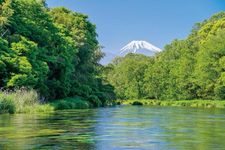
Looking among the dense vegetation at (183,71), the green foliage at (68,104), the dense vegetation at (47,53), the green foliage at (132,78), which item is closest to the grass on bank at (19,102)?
the dense vegetation at (47,53)

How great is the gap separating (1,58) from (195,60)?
59394 millimetres

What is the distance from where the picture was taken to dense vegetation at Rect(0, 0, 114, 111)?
141 feet

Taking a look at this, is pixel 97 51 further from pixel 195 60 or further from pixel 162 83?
pixel 162 83

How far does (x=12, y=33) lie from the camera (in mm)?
49469

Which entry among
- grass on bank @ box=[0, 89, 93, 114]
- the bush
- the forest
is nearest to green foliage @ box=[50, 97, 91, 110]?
the forest

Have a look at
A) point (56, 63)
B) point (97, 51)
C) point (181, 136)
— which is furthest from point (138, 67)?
point (181, 136)

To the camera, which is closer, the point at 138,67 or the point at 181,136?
the point at 181,136

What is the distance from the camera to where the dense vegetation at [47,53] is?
42.9 metres

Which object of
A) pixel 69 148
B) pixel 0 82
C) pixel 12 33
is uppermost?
pixel 12 33

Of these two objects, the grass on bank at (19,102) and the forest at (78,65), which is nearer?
the grass on bank at (19,102)

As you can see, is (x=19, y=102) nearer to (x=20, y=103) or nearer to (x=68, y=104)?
(x=20, y=103)

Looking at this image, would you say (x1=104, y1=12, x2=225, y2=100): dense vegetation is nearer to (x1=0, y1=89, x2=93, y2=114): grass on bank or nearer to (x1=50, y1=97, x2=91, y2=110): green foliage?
(x1=50, y1=97, x2=91, y2=110): green foliage

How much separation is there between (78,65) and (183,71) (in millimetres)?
33652

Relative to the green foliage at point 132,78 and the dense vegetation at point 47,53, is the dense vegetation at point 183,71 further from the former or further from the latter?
the dense vegetation at point 47,53
